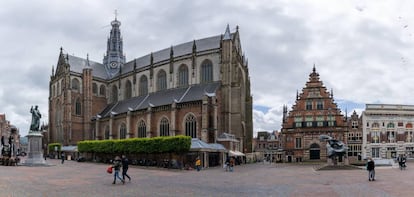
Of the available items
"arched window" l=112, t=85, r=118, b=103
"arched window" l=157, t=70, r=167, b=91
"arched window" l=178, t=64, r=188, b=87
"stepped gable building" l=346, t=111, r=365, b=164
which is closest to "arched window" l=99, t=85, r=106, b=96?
"arched window" l=112, t=85, r=118, b=103

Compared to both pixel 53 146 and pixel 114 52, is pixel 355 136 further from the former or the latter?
pixel 114 52

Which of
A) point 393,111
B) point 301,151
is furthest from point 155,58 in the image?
point 393,111

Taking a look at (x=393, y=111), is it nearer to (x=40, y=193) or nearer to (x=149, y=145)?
(x=149, y=145)

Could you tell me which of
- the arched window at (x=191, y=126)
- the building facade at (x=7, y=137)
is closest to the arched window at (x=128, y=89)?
the building facade at (x=7, y=137)

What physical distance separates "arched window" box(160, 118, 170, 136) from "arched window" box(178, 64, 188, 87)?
352 inches

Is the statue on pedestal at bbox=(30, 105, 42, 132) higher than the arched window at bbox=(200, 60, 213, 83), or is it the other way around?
the arched window at bbox=(200, 60, 213, 83)

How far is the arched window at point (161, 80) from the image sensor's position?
7262 cm

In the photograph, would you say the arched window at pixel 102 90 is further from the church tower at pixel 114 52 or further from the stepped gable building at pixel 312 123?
the stepped gable building at pixel 312 123

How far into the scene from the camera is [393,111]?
75500 mm

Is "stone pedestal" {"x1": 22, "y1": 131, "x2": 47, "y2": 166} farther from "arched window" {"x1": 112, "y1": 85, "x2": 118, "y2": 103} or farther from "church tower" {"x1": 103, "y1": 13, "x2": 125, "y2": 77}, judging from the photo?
"church tower" {"x1": 103, "y1": 13, "x2": 125, "y2": 77}

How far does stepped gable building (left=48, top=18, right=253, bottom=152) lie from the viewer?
5919 cm

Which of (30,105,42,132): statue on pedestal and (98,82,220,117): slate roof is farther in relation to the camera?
(98,82,220,117): slate roof

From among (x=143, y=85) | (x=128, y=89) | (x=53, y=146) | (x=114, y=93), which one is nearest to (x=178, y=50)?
(x=143, y=85)

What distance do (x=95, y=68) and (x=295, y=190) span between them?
76.7 metres
